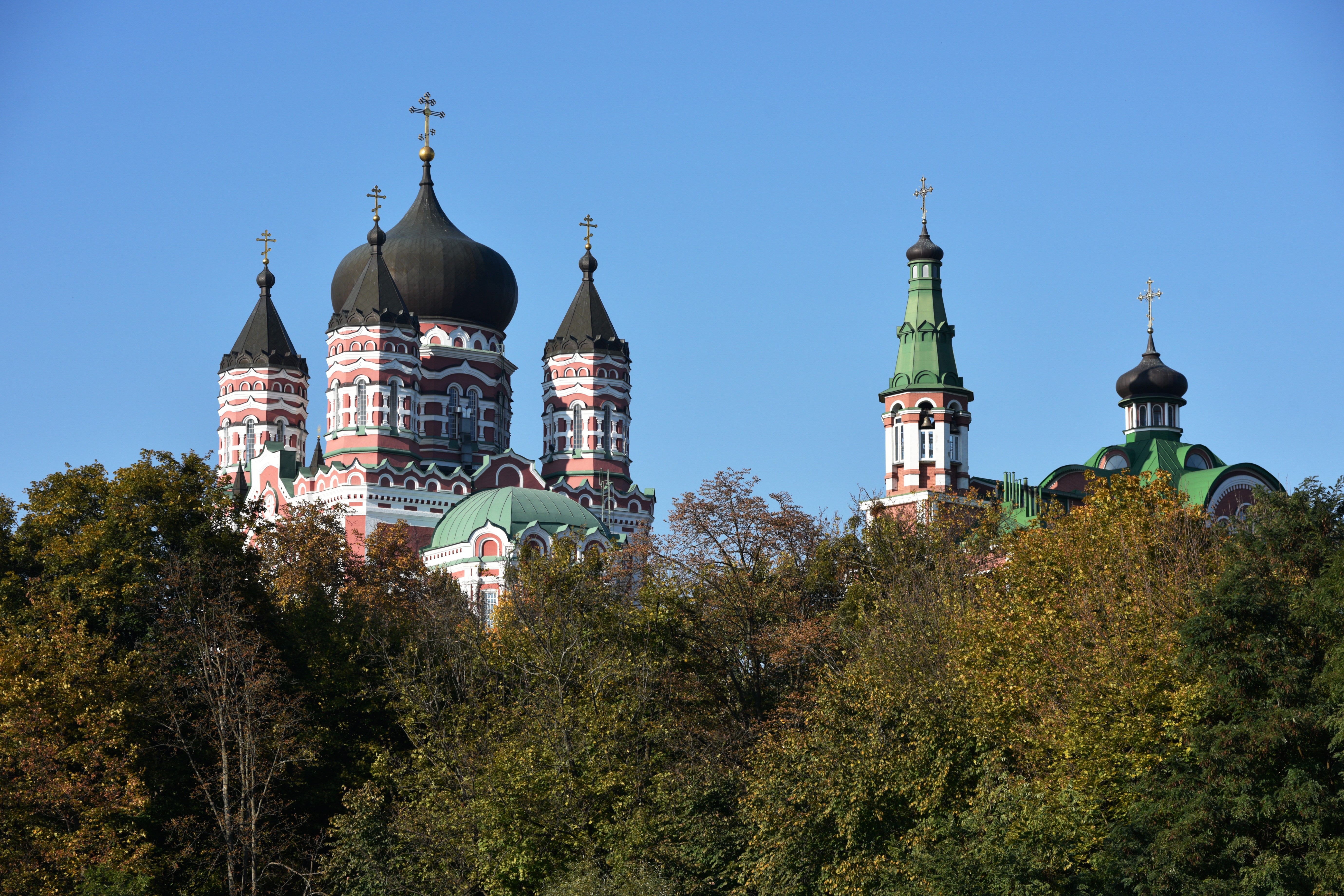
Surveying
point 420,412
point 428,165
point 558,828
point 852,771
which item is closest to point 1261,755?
point 852,771

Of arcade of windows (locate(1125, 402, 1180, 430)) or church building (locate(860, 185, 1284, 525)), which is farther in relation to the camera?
arcade of windows (locate(1125, 402, 1180, 430))

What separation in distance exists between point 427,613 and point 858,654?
37.6 ft

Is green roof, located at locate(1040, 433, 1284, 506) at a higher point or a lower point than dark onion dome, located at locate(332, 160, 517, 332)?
lower

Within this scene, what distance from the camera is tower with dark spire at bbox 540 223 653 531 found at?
212 ft

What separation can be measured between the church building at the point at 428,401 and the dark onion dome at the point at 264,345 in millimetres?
63

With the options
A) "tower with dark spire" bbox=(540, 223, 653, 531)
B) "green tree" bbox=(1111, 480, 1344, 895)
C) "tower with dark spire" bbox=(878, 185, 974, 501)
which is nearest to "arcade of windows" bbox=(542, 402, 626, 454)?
"tower with dark spire" bbox=(540, 223, 653, 531)

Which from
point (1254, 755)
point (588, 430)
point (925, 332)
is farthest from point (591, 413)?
point (1254, 755)

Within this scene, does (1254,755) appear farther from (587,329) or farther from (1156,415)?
(587,329)

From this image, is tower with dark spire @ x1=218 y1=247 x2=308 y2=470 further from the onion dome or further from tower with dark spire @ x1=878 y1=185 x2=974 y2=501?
tower with dark spire @ x1=878 y1=185 x2=974 y2=501

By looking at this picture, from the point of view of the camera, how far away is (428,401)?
2537 inches

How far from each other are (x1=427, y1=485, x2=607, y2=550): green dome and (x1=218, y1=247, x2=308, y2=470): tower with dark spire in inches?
456

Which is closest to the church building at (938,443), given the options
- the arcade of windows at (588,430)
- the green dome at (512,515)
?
the green dome at (512,515)

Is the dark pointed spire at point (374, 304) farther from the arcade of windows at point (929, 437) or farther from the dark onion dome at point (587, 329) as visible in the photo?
the arcade of windows at point (929, 437)

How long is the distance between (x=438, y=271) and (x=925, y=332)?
835 inches
